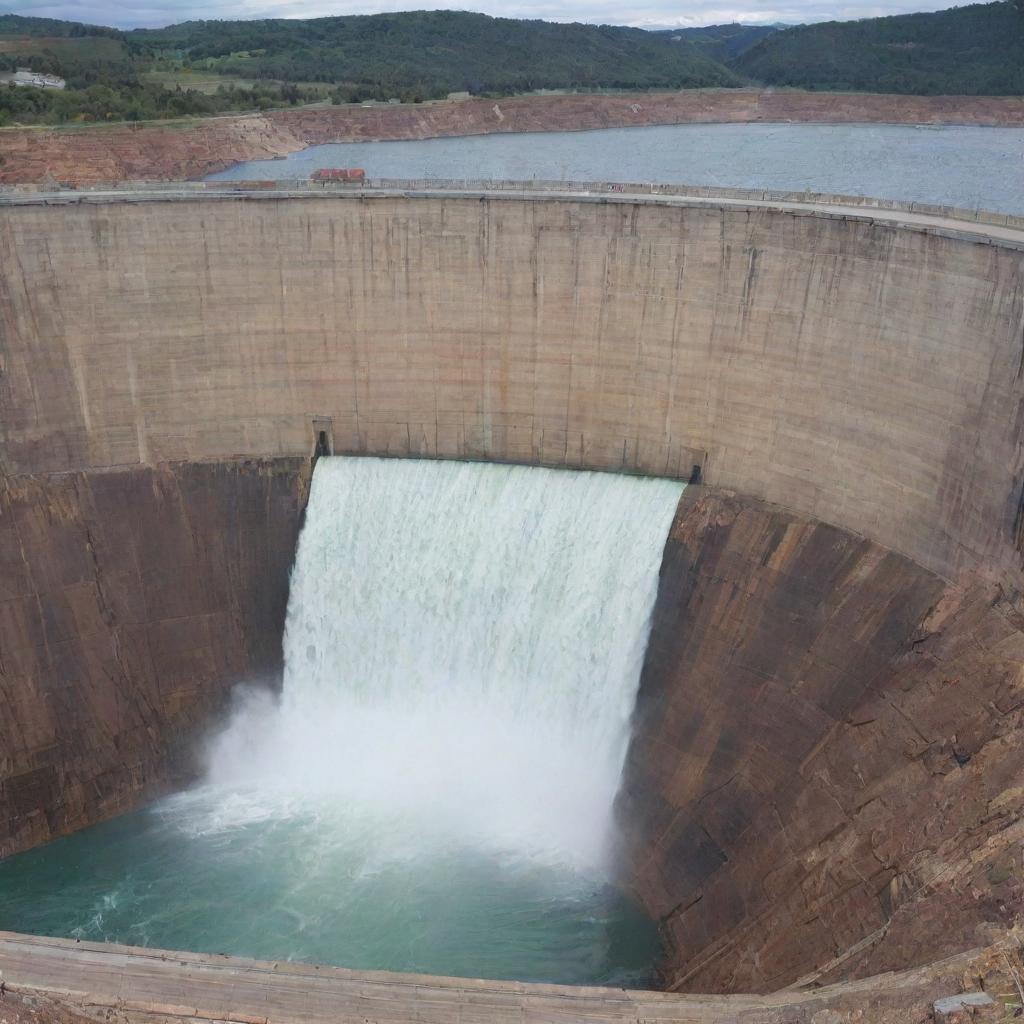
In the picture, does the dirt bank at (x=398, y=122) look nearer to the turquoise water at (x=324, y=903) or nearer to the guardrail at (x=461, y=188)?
the guardrail at (x=461, y=188)

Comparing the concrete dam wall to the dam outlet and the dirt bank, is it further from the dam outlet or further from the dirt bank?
the dirt bank

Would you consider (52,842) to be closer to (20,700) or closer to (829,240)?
(20,700)

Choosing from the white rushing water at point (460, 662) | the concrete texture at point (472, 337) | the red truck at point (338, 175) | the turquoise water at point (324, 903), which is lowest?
the turquoise water at point (324, 903)

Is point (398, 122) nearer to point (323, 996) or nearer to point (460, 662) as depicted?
point (460, 662)

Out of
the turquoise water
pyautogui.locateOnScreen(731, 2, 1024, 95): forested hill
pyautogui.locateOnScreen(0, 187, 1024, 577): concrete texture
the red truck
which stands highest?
pyautogui.locateOnScreen(731, 2, 1024, 95): forested hill

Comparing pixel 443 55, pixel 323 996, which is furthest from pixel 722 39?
pixel 323 996

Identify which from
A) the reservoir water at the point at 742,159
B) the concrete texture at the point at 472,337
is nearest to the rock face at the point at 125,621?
the concrete texture at the point at 472,337

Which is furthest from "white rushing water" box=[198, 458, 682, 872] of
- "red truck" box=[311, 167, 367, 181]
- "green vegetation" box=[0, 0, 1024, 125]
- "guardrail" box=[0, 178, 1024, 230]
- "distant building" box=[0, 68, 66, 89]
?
"distant building" box=[0, 68, 66, 89]
